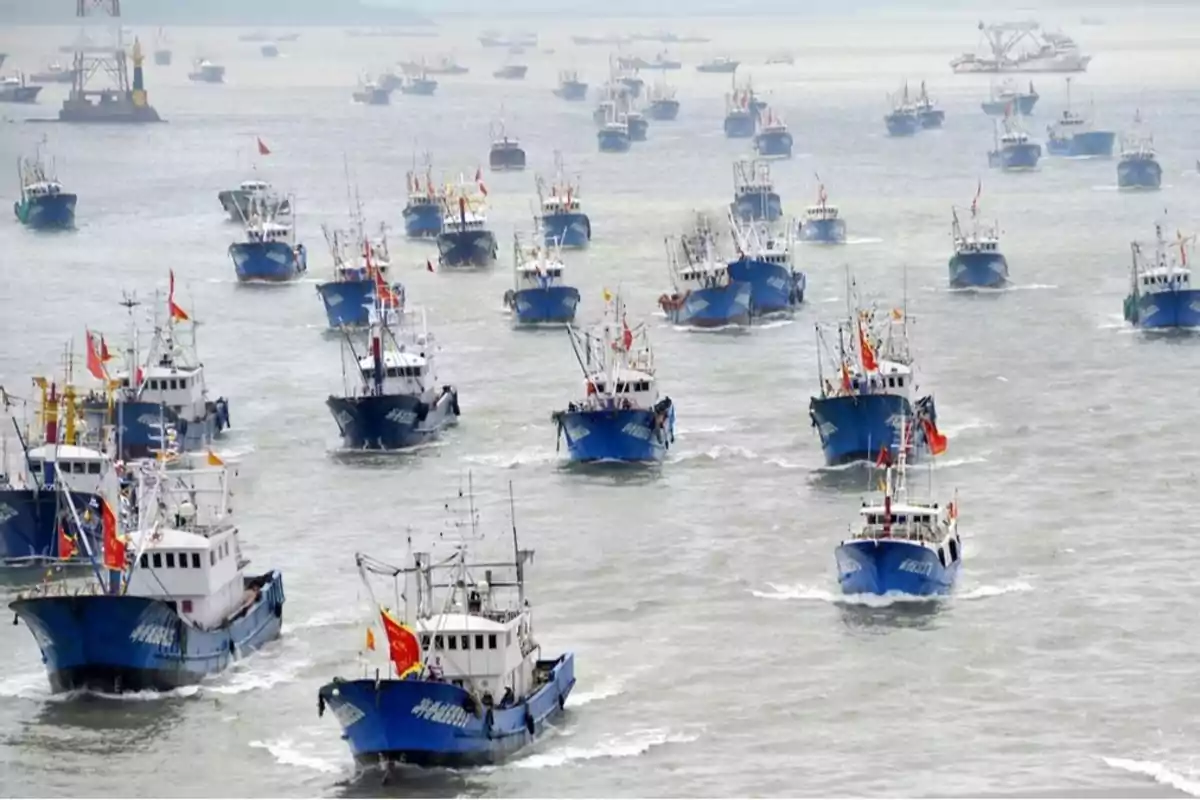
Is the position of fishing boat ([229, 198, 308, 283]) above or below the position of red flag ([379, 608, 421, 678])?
above

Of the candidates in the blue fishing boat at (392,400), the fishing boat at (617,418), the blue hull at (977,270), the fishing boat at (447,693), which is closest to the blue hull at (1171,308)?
the blue hull at (977,270)

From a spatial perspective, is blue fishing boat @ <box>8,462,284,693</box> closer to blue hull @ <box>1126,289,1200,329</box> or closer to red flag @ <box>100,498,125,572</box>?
red flag @ <box>100,498,125,572</box>

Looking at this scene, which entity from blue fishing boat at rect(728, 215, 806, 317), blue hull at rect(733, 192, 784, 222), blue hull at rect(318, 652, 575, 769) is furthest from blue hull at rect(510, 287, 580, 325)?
blue hull at rect(318, 652, 575, 769)

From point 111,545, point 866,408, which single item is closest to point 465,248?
point 866,408

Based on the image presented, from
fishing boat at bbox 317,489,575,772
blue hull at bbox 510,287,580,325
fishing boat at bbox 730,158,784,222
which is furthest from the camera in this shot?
fishing boat at bbox 730,158,784,222

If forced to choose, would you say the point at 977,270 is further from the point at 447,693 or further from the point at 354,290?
the point at 447,693

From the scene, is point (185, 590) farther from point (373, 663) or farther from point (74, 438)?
point (74, 438)
